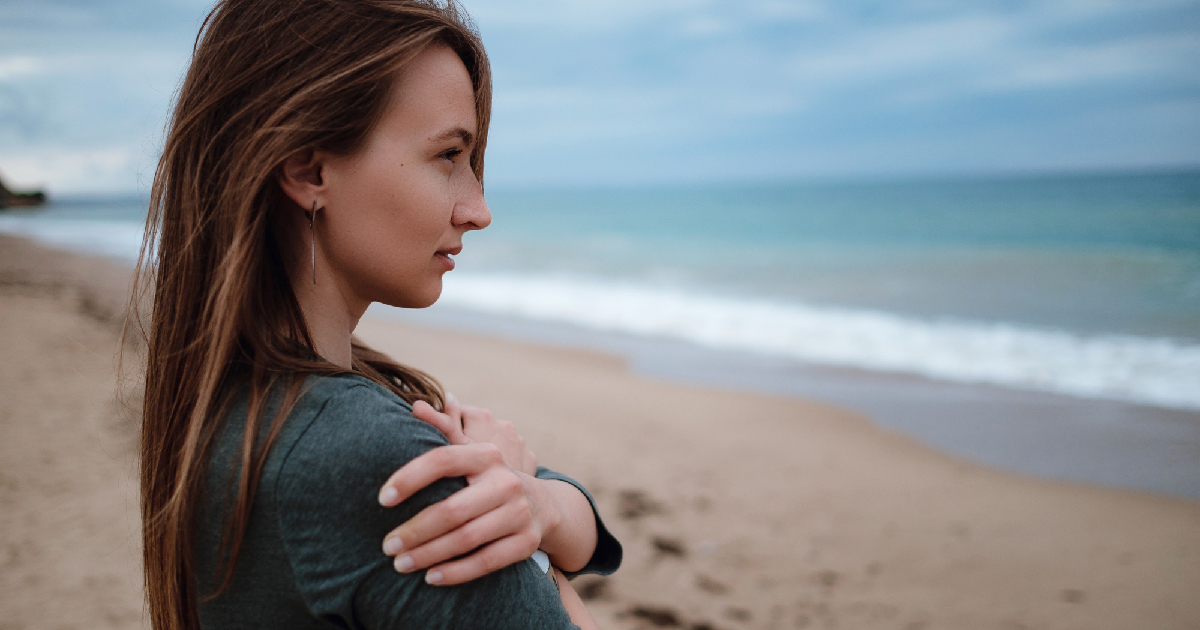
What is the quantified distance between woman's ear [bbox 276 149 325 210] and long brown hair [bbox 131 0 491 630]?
0.02 meters

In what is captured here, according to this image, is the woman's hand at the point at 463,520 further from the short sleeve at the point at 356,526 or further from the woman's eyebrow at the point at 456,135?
the woman's eyebrow at the point at 456,135

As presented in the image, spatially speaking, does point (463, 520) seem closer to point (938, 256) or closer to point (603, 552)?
point (603, 552)

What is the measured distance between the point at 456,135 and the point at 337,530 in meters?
0.67

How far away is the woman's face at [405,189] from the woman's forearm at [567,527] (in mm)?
466

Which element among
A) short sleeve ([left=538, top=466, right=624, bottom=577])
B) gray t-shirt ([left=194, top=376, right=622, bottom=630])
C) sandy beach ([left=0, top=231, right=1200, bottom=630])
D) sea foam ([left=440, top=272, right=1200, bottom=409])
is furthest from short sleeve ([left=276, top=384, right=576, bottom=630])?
sea foam ([left=440, top=272, right=1200, bottom=409])

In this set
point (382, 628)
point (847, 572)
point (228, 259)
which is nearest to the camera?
point (382, 628)

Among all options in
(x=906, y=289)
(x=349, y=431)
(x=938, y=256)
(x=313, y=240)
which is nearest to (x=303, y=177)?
(x=313, y=240)

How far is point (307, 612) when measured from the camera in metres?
1.04

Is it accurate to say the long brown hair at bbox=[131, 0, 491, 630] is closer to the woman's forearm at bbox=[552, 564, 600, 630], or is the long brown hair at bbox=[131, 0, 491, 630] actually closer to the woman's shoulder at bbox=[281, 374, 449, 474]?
the woman's shoulder at bbox=[281, 374, 449, 474]

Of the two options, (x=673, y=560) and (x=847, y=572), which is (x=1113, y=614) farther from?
(x=673, y=560)

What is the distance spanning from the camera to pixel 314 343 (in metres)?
1.30

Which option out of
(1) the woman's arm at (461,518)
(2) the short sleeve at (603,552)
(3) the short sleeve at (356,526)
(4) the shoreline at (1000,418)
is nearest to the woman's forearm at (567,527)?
(2) the short sleeve at (603,552)

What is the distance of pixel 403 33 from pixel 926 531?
212 inches

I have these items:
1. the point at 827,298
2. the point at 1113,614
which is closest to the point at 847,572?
the point at 1113,614
